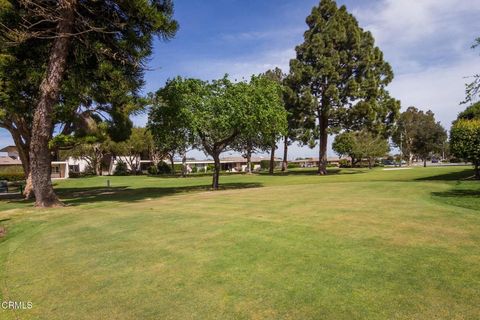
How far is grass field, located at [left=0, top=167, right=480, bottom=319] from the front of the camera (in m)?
4.68

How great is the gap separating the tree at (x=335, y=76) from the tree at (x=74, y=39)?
27.1 metres

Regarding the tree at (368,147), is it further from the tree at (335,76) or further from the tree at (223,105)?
the tree at (223,105)

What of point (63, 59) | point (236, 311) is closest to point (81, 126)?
point (63, 59)

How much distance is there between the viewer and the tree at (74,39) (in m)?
17.1

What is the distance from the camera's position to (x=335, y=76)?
4334 cm

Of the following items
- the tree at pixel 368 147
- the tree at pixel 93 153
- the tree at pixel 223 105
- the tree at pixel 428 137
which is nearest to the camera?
the tree at pixel 223 105

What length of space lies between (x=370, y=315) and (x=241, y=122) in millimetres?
20444

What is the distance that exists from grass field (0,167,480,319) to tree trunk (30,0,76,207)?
7164mm

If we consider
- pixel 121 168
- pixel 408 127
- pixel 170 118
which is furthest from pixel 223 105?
pixel 408 127

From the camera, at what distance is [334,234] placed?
8086 millimetres

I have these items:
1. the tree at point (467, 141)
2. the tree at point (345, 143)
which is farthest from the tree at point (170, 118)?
the tree at point (345, 143)

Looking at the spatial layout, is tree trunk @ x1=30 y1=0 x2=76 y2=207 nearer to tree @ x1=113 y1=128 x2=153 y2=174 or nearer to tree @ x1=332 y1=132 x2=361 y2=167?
tree @ x1=113 y1=128 x2=153 y2=174

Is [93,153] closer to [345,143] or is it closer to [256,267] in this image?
[345,143]

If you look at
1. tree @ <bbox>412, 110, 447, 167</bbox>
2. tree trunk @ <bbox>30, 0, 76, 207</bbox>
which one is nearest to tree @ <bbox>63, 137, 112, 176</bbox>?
tree trunk @ <bbox>30, 0, 76, 207</bbox>
